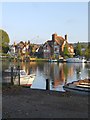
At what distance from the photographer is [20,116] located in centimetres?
1180

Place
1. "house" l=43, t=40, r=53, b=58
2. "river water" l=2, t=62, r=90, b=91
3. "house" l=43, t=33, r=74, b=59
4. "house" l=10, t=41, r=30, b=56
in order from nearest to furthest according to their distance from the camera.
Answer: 1. "river water" l=2, t=62, r=90, b=91
2. "house" l=43, t=33, r=74, b=59
3. "house" l=43, t=40, r=53, b=58
4. "house" l=10, t=41, r=30, b=56

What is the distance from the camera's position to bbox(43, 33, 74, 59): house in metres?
158

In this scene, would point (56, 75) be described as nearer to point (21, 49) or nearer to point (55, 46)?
point (55, 46)

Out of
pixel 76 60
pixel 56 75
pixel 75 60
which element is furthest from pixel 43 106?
pixel 76 60

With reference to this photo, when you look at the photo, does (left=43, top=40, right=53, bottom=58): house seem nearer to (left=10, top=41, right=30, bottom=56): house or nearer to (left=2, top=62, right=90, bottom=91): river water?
(left=10, top=41, right=30, bottom=56): house

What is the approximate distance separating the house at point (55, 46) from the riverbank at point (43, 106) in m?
139

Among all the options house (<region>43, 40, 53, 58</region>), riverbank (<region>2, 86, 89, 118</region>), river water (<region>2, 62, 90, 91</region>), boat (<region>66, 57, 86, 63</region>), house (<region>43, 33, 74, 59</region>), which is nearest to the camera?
riverbank (<region>2, 86, 89, 118</region>)

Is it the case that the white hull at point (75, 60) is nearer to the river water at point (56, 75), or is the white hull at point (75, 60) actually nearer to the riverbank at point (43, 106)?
the river water at point (56, 75)

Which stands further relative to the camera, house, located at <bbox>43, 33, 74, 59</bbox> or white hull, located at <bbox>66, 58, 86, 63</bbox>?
house, located at <bbox>43, 33, 74, 59</bbox>

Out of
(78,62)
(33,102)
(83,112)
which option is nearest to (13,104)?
(33,102)

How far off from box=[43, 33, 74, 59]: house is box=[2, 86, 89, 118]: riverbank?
139m

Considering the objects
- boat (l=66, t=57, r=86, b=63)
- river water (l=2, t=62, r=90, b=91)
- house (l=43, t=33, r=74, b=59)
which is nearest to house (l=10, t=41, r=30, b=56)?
house (l=43, t=33, r=74, b=59)

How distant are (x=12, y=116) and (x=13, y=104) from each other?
257 cm

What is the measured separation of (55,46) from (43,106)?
477 feet
